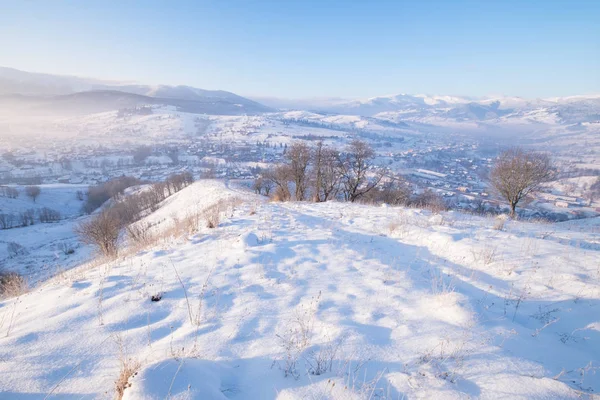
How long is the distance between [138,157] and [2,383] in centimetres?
13140

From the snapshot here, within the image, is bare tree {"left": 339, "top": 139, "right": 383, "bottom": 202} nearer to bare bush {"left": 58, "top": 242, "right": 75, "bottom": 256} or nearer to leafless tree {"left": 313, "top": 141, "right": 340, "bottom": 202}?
leafless tree {"left": 313, "top": 141, "right": 340, "bottom": 202}

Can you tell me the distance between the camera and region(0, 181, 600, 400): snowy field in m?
2.39

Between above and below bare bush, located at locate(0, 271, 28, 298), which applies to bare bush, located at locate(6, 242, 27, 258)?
below

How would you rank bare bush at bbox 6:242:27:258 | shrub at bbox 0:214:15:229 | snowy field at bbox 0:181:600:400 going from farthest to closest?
shrub at bbox 0:214:15:229, bare bush at bbox 6:242:27:258, snowy field at bbox 0:181:600:400

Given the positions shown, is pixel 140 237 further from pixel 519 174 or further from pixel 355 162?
pixel 519 174

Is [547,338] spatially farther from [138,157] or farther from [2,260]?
[138,157]

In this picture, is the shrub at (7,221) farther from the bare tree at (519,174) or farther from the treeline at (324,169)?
the bare tree at (519,174)

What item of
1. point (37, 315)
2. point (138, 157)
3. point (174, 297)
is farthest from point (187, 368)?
point (138, 157)

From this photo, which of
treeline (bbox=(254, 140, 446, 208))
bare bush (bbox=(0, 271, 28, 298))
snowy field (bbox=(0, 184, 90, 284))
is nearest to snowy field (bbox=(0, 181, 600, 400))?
bare bush (bbox=(0, 271, 28, 298))

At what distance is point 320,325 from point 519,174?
77.8 feet

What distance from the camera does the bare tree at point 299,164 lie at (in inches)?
1005

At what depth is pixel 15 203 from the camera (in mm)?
57531

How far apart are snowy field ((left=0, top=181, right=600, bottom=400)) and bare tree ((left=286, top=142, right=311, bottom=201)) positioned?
20.0 metres

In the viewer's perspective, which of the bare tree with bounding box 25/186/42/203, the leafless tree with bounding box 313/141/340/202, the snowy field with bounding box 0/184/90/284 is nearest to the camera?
the leafless tree with bounding box 313/141/340/202
